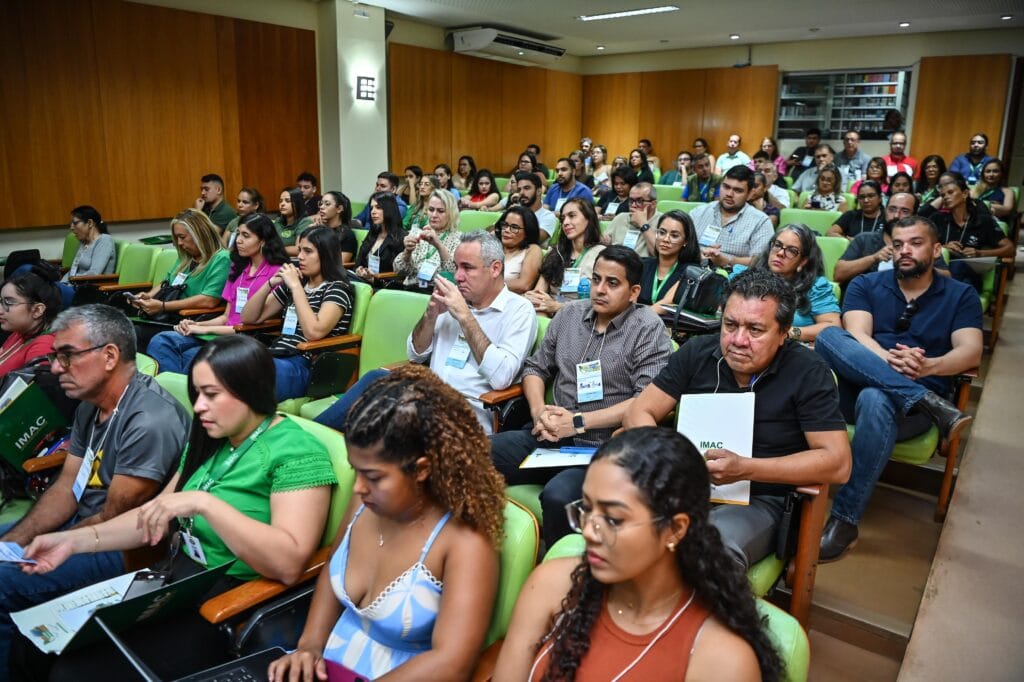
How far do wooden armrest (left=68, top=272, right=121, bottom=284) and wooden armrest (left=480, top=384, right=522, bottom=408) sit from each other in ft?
12.0

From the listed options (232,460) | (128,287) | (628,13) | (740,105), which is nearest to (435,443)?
(232,460)

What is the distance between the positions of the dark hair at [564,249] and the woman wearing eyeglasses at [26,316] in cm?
237

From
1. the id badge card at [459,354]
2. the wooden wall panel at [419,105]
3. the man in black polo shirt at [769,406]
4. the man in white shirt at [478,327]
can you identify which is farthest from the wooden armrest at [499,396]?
the wooden wall panel at [419,105]

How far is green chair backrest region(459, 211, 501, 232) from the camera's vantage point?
5598 mm

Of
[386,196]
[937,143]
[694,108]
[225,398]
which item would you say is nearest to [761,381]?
[225,398]

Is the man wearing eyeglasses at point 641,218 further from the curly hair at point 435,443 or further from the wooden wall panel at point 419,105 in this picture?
the wooden wall panel at point 419,105

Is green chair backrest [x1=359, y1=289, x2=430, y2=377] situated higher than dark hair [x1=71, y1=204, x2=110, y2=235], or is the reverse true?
dark hair [x1=71, y1=204, x2=110, y2=235]

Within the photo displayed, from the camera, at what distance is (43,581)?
1732mm

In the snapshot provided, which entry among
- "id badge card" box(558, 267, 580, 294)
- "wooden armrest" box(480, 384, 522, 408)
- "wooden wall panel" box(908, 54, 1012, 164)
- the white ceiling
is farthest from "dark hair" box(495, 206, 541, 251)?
"wooden wall panel" box(908, 54, 1012, 164)

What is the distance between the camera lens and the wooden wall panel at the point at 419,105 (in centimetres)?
911

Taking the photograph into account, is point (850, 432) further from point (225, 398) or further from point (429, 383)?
point (225, 398)

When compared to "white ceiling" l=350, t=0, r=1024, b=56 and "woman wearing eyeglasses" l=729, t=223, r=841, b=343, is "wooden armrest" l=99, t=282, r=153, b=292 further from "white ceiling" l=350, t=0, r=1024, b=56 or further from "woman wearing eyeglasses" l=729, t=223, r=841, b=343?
"white ceiling" l=350, t=0, r=1024, b=56

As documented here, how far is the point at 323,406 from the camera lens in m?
2.91

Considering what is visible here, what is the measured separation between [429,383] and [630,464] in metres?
0.51
